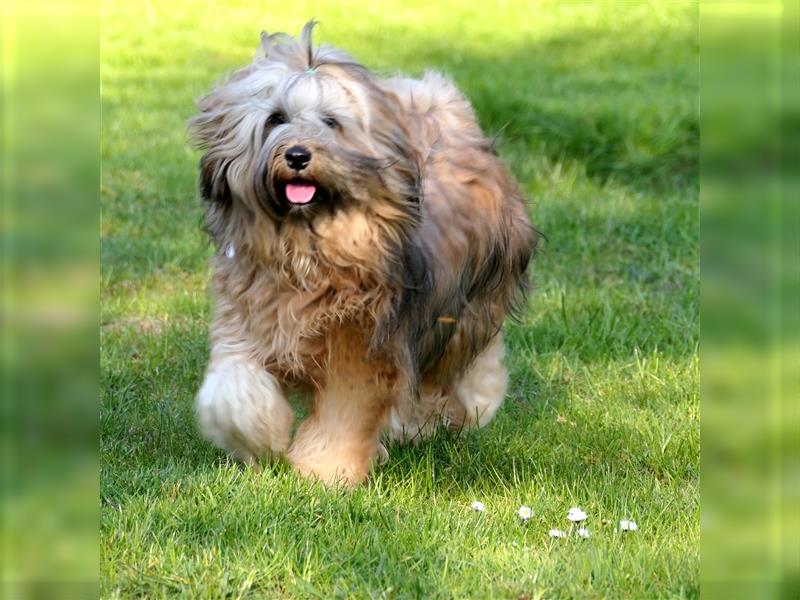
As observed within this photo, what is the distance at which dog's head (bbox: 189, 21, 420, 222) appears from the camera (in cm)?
399

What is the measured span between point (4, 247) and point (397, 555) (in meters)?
2.43

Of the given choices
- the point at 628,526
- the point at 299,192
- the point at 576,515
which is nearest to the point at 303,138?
the point at 299,192

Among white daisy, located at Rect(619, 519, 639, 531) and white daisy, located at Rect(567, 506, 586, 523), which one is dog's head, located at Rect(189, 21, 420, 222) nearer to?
white daisy, located at Rect(567, 506, 586, 523)

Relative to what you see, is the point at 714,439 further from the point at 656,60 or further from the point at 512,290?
the point at 656,60

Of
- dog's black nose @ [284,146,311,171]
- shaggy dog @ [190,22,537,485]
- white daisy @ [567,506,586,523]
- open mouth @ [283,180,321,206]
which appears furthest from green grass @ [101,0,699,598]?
dog's black nose @ [284,146,311,171]

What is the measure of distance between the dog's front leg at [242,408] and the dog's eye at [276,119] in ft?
2.56

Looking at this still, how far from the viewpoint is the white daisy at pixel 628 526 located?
3.84 metres

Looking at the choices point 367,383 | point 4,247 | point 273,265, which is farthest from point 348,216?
point 4,247

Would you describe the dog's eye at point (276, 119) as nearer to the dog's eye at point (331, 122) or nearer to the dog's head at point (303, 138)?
the dog's head at point (303, 138)

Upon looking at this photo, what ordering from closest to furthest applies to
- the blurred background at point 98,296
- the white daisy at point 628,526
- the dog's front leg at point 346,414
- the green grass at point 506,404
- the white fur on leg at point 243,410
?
the blurred background at point 98,296 → the green grass at point 506,404 → the white daisy at point 628,526 → the white fur on leg at point 243,410 → the dog's front leg at point 346,414

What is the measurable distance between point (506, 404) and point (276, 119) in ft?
6.22

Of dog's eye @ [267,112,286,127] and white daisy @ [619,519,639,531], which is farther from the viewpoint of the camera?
dog's eye @ [267,112,286,127]

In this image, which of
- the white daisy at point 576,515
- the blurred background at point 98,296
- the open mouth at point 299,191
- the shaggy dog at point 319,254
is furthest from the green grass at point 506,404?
the blurred background at point 98,296

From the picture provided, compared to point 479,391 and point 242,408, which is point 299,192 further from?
point 479,391
